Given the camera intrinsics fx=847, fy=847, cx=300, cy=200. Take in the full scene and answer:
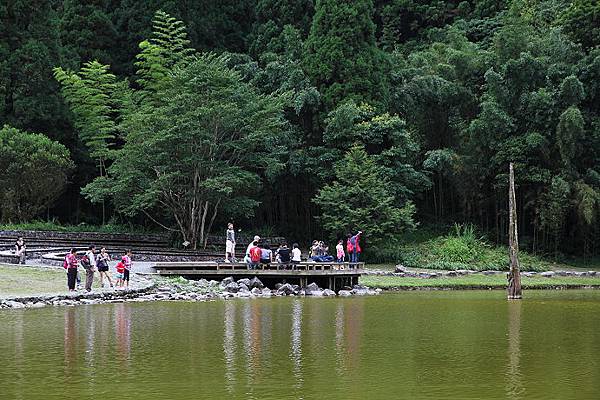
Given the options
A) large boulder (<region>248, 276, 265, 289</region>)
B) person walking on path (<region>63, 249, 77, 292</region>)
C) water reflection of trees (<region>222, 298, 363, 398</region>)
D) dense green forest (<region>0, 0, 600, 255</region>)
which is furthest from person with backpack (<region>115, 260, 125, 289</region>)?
dense green forest (<region>0, 0, 600, 255</region>)

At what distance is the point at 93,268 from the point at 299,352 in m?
11.7

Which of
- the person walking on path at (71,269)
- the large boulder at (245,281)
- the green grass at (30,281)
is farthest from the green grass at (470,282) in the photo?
the green grass at (30,281)

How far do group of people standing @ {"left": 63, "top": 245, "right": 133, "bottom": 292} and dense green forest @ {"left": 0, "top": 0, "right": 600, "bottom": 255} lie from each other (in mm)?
9697

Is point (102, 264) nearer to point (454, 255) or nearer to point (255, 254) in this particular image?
point (255, 254)

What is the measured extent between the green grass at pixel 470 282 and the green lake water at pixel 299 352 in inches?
259

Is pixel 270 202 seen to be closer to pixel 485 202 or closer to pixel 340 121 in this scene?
pixel 340 121

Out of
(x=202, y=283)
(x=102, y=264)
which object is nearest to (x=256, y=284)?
(x=202, y=283)

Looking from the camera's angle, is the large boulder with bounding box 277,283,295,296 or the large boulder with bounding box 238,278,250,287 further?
the large boulder with bounding box 238,278,250,287

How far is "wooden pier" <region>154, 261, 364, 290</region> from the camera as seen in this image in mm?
29547

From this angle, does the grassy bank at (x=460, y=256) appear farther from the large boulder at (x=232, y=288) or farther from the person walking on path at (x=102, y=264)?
the person walking on path at (x=102, y=264)

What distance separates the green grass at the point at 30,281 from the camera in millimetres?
24802

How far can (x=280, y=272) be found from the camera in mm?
29500

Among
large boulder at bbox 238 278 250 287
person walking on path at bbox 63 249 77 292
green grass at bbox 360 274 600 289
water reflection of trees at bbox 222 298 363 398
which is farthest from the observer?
green grass at bbox 360 274 600 289

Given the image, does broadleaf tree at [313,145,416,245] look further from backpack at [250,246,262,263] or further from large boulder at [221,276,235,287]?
large boulder at [221,276,235,287]
